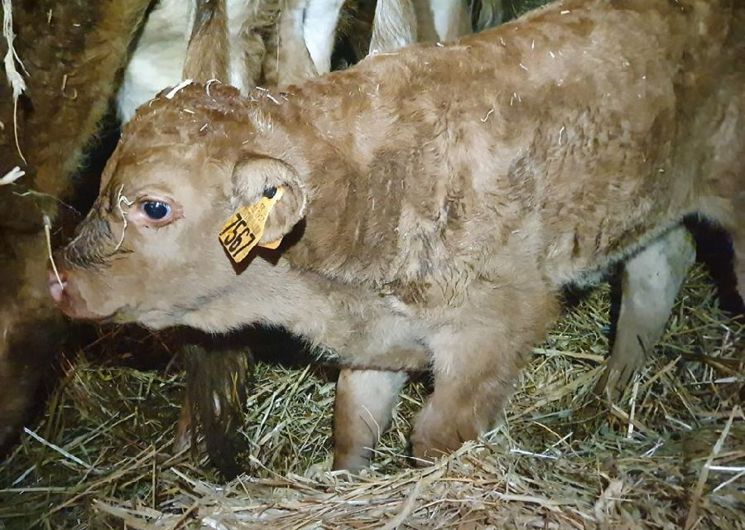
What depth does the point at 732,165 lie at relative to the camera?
4004 mm

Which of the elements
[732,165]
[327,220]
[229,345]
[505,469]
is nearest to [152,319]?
[327,220]

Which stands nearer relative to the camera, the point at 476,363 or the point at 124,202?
the point at 124,202

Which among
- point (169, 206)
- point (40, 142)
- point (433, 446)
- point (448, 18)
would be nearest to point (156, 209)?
point (169, 206)

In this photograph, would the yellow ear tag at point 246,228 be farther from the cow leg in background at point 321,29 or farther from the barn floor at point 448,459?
the cow leg in background at point 321,29

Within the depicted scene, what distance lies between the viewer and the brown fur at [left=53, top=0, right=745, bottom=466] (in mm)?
2902

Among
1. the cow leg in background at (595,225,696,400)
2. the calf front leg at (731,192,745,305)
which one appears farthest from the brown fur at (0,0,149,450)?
the calf front leg at (731,192,745,305)

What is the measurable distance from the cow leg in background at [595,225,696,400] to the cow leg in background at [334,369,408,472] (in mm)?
1100

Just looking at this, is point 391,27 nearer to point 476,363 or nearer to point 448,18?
point 448,18

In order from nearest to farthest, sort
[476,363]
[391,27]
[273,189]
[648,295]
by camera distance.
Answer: [273,189] → [476,363] → [391,27] → [648,295]

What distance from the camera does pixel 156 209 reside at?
9.35ft

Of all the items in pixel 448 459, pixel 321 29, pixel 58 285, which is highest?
pixel 321 29

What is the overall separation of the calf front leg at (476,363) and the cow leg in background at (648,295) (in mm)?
1204

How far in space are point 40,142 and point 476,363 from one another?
1.92 m

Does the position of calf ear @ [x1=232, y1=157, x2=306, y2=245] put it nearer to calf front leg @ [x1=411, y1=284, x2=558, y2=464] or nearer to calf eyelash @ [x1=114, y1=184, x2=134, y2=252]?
calf eyelash @ [x1=114, y1=184, x2=134, y2=252]
